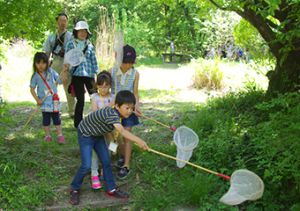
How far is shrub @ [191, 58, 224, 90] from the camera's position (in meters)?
8.03

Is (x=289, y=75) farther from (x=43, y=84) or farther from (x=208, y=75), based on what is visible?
(x=43, y=84)

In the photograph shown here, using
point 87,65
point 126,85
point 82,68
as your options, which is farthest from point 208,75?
point 126,85

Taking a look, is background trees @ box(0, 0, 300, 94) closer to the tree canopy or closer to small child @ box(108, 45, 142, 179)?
the tree canopy

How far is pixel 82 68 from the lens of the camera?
429cm

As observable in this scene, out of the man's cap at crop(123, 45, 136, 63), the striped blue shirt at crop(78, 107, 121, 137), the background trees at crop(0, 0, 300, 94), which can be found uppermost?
the background trees at crop(0, 0, 300, 94)

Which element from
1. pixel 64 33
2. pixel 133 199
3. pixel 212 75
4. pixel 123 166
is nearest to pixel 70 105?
pixel 64 33

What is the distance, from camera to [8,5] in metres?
3.54

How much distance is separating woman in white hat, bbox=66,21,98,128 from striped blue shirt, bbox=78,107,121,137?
A: 4.33 feet

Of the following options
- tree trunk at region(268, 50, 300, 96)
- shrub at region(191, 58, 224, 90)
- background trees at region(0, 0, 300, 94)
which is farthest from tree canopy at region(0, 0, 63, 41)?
shrub at region(191, 58, 224, 90)

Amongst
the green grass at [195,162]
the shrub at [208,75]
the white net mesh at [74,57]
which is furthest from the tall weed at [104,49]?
the white net mesh at [74,57]

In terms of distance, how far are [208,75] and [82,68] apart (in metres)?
4.84

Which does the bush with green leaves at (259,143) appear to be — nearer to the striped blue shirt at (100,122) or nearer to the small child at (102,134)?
the small child at (102,134)

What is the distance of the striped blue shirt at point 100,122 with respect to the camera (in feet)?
9.54

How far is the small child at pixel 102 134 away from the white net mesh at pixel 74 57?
4.20ft
